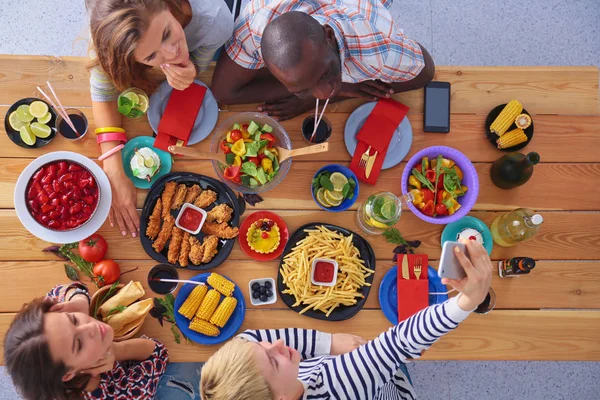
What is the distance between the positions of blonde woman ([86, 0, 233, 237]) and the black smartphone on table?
89cm

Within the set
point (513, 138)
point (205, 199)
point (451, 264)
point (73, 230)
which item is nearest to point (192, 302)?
point (205, 199)

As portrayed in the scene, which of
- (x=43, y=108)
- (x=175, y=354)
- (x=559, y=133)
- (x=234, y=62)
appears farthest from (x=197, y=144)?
(x=559, y=133)

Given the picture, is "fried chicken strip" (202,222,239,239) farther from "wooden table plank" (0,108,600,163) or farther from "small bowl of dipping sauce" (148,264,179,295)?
"wooden table plank" (0,108,600,163)

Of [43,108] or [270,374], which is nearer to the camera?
[270,374]

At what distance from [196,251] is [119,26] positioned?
0.87 m

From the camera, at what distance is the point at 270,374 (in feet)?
4.74

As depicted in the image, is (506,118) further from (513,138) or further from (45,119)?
(45,119)

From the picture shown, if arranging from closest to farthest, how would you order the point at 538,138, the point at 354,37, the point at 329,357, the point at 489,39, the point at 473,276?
the point at 473,276 → the point at 354,37 → the point at 329,357 → the point at 538,138 → the point at 489,39

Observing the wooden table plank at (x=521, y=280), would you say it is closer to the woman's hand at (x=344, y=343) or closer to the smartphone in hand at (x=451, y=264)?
the woman's hand at (x=344, y=343)

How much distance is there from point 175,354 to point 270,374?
532 millimetres

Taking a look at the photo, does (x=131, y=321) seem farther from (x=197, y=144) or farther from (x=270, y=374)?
(x=197, y=144)

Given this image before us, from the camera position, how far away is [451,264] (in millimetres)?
1471

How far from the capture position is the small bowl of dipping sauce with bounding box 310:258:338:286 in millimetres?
1772

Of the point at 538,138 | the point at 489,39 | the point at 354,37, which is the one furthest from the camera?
the point at 489,39
